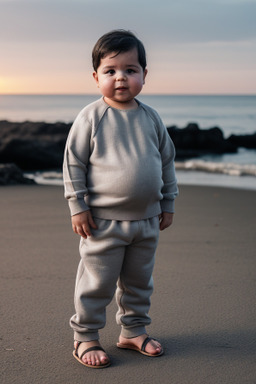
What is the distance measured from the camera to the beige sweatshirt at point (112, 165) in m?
2.00

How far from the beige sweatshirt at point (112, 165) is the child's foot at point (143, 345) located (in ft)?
1.74

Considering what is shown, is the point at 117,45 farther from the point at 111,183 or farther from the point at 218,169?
the point at 218,169

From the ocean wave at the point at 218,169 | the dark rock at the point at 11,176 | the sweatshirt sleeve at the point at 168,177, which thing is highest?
the sweatshirt sleeve at the point at 168,177

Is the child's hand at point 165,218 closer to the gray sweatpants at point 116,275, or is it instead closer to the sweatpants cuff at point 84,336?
the gray sweatpants at point 116,275

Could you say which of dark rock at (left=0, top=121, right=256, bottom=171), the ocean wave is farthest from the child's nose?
dark rock at (left=0, top=121, right=256, bottom=171)

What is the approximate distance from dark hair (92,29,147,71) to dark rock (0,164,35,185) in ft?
11.9

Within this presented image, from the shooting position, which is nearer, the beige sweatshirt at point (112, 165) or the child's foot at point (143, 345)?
the beige sweatshirt at point (112, 165)

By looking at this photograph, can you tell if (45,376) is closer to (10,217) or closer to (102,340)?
(102,340)

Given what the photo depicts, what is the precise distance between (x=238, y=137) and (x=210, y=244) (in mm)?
15782

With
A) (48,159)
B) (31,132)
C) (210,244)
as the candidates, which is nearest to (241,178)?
(48,159)

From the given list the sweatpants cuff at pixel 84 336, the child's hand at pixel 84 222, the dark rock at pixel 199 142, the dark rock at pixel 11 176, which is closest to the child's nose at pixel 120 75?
the child's hand at pixel 84 222

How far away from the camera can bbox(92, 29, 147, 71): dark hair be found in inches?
78.4

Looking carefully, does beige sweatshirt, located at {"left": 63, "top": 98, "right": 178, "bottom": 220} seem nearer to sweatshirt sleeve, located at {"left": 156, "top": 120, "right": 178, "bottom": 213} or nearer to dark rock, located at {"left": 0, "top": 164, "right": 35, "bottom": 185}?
sweatshirt sleeve, located at {"left": 156, "top": 120, "right": 178, "bottom": 213}

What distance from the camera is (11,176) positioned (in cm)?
558
